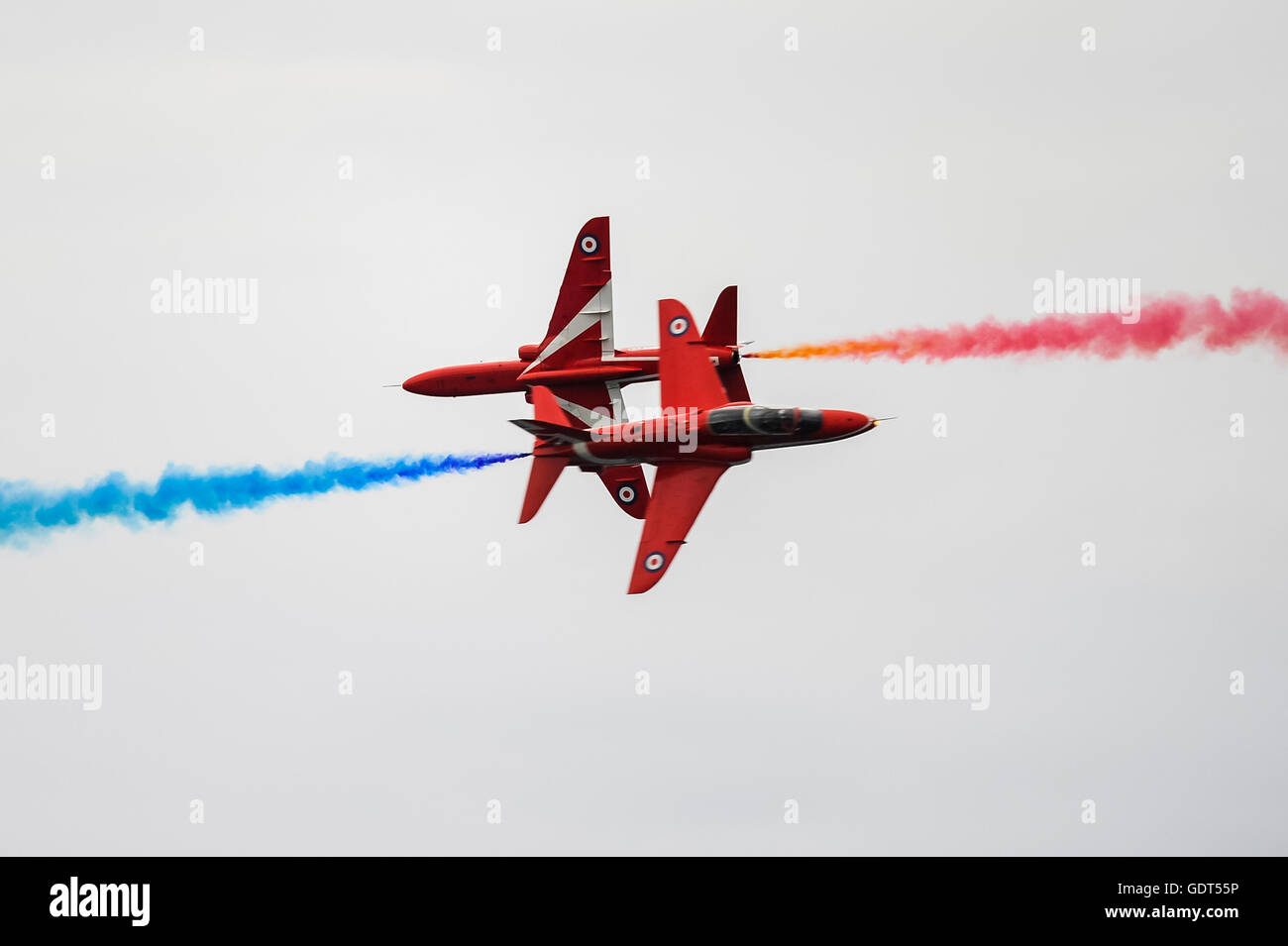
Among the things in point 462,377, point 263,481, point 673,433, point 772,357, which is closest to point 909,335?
point 772,357

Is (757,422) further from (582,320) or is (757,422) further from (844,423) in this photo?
(582,320)

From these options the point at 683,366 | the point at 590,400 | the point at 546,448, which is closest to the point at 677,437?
the point at 683,366

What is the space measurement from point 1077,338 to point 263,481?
21.9 m

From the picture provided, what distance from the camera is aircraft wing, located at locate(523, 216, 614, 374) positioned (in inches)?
2292

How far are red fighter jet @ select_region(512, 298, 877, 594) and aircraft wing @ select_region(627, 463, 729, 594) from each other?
0.02 m

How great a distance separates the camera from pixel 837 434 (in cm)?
5538

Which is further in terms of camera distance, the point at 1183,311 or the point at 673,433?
the point at 1183,311

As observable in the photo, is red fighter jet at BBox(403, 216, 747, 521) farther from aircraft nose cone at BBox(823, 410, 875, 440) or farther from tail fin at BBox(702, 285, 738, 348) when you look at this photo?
aircraft nose cone at BBox(823, 410, 875, 440)

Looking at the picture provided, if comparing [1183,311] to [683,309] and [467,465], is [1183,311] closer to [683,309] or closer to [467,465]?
[683,309]

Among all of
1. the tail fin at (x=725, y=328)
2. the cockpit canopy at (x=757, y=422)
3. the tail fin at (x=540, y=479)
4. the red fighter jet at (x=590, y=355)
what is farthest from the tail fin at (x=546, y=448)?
the tail fin at (x=725, y=328)

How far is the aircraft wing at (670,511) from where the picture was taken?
55.5 m

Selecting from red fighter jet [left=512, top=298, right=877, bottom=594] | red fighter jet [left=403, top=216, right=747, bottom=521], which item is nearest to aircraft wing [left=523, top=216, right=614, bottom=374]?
red fighter jet [left=403, top=216, right=747, bottom=521]

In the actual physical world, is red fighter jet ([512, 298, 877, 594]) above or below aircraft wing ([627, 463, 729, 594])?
above

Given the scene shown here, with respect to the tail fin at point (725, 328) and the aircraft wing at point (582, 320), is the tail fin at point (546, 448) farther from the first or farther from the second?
the tail fin at point (725, 328)
